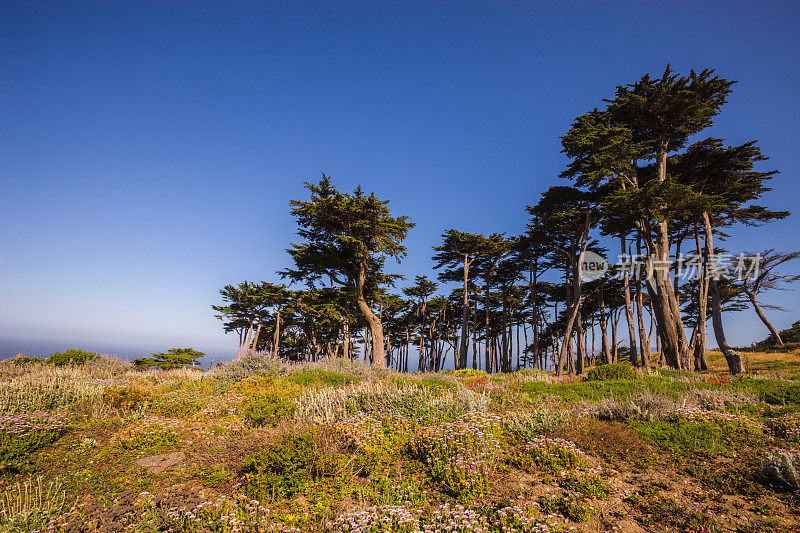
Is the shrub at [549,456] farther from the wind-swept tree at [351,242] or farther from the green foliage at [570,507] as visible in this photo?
the wind-swept tree at [351,242]

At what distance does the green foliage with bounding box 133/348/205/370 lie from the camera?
25422mm

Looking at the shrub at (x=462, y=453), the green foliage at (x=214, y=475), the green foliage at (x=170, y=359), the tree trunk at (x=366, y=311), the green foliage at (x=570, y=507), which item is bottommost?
the green foliage at (x=170, y=359)

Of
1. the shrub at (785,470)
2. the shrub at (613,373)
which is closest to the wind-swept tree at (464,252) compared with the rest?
the shrub at (613,373)

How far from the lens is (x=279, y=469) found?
15.0ft

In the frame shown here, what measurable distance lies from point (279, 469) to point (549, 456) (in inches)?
165

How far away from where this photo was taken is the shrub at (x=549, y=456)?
16.1 ft

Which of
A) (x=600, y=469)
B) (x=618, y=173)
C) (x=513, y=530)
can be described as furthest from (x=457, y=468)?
(x=618, y=173)

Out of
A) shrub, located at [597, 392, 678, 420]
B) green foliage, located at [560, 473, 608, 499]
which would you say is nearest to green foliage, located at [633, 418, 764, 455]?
shrub, located at [597, 392, 678, 420]

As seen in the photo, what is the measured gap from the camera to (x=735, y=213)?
18469mm

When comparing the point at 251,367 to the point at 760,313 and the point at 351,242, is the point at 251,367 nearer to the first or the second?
the point at 351,242

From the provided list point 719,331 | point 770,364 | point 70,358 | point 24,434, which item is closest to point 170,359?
point 70,358

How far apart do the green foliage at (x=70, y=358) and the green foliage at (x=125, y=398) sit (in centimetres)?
745

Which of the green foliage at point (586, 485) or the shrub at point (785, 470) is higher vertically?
the shrub at point (785, 470)

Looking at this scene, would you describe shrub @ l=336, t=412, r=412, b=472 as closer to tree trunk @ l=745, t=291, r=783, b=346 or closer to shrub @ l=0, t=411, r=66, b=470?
shrub @ l=0, t=411, r=66, b=470
